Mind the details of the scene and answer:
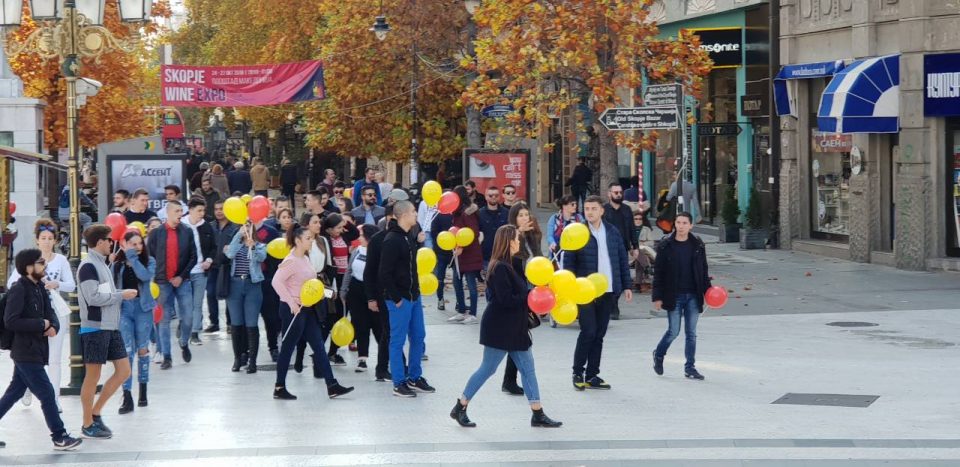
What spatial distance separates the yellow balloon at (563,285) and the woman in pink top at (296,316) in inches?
101

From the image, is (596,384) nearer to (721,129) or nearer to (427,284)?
(427,284)

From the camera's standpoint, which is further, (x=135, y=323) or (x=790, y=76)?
(x=790, y=76)

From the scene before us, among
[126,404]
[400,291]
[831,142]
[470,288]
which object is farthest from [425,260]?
[831,142]

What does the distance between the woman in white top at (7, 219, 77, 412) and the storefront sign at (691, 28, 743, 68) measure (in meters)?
20.3

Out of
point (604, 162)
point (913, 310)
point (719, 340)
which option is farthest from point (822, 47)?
point (719, 340)

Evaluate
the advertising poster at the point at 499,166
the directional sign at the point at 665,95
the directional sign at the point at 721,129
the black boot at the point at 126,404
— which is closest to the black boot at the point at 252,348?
the black boot at the point at 126,404

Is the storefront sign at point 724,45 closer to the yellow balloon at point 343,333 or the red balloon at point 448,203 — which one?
the red balloon at point 448,203

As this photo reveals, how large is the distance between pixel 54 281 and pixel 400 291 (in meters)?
3.07

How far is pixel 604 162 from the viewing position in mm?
23578

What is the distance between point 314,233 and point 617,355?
365 centimetres

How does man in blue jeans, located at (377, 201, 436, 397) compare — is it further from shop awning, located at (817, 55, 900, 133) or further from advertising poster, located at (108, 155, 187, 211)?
shop awning, located at (817, 55, 900, 133)

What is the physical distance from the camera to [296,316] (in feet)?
44.3

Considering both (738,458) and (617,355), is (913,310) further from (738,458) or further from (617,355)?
(738,458)

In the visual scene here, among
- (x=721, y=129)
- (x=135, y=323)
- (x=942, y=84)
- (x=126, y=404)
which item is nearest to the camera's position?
(x=126, y=404)
